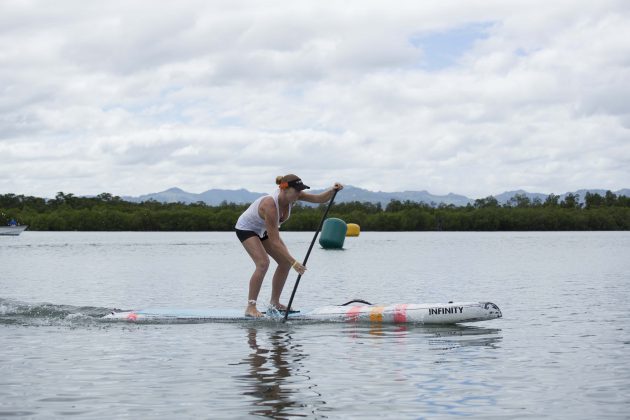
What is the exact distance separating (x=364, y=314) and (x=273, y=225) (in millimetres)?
2431

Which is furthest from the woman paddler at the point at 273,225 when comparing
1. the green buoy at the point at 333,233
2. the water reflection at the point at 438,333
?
the green buoy at the point at 333,233

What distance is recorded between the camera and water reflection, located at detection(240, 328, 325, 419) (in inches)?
336

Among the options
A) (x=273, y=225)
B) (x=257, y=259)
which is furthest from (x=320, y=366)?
(x=257, y=259)

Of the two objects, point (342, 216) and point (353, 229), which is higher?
point (342, 216)

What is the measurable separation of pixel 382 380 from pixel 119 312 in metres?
7.98

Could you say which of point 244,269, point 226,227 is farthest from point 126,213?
point 244,269

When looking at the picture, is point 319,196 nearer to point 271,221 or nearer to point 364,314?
point 271,221

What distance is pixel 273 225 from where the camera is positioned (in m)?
14.8

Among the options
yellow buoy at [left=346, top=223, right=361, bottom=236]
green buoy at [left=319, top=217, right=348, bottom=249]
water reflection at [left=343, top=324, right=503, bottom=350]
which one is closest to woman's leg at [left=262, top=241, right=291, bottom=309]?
water reflection at [left=343, top=324, right=503, bottom=350]

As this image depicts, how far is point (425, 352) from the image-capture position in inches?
484

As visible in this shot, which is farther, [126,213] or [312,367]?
[126,213]

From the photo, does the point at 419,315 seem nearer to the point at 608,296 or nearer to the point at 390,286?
the point at 608,296

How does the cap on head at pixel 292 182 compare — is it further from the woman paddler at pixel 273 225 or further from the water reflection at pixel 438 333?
the water reflection at pixel 438 333

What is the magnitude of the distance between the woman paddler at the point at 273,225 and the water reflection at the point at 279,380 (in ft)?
4.90
